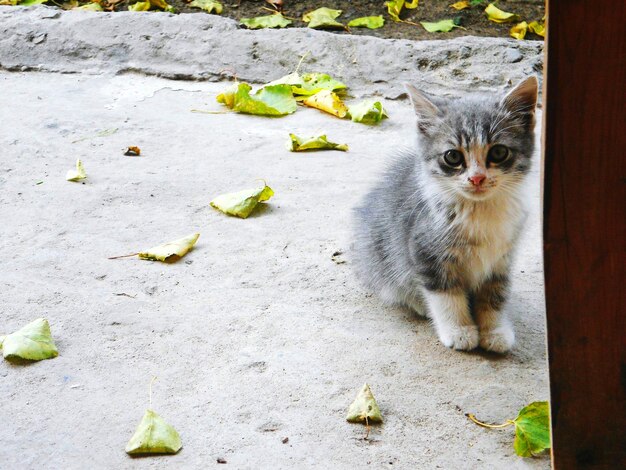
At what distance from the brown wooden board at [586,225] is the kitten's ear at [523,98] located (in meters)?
1.21

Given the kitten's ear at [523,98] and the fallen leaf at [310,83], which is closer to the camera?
the kitten's ear at [523,98]

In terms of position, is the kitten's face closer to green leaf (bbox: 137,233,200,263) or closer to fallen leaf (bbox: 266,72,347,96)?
green leaf (bbox: 137,233,200,263)

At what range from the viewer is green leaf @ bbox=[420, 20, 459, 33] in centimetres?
638

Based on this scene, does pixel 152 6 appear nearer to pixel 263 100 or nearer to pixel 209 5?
pixel 209 5

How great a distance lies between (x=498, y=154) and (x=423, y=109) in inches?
14.8

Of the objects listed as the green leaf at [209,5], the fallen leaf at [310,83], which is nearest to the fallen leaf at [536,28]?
the fallen leaf at [310,83]

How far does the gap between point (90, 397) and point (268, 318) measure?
774mm

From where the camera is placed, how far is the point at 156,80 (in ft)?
19.2

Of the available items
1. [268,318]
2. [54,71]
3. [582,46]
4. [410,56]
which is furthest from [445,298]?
[54,71]

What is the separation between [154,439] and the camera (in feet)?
7.49

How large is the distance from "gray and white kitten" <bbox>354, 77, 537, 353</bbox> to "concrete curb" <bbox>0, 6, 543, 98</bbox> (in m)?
2.58

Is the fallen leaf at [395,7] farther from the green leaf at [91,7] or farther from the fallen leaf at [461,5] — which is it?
the green leaf at [91,7]

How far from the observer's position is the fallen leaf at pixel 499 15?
6.48 metres

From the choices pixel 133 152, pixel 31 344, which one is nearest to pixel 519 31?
pixel 133 152
